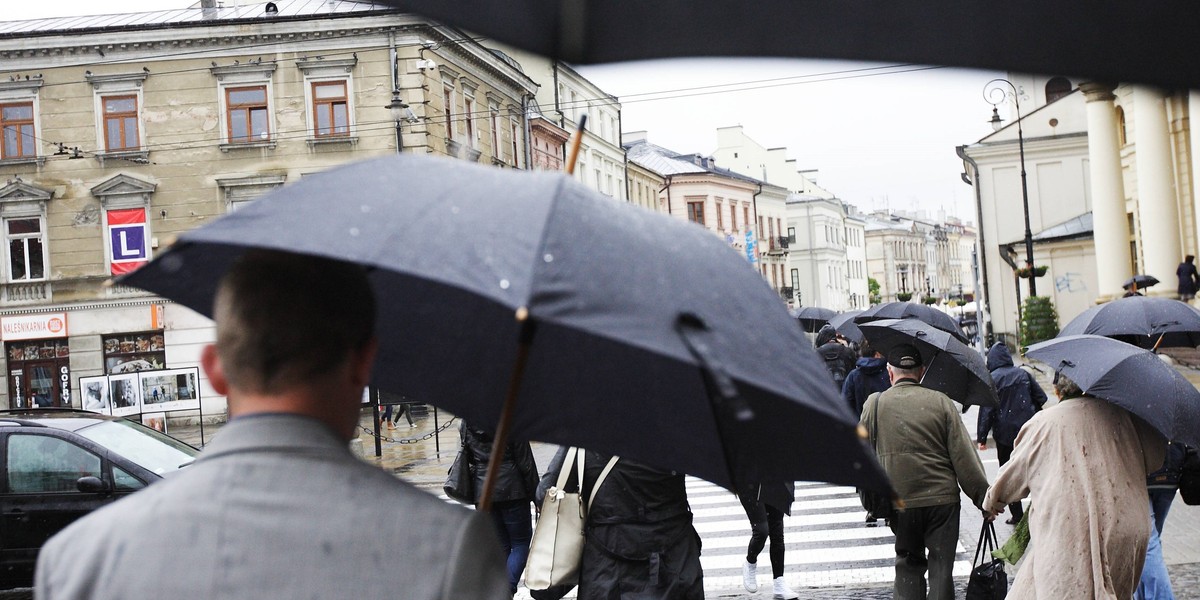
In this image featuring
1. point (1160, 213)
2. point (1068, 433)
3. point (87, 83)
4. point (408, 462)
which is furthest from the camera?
point (87, 83)

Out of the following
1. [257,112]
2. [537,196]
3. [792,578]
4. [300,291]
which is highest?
[257,112]

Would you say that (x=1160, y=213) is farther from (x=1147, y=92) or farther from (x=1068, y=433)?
(x=1147, y=92)

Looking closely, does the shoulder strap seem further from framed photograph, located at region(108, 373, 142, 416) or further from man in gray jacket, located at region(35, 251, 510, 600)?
framed photograph, located at region(108, 373, 142, 416)

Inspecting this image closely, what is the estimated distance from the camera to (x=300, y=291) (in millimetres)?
1960

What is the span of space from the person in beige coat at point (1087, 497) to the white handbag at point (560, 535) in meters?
2.33

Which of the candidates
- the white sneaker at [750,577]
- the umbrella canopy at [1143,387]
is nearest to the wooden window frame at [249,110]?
the white sneaker at [750,577]

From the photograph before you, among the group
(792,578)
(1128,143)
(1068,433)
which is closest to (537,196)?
(1068,433)

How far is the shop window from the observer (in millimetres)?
34719

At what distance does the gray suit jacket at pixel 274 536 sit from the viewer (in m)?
1.73

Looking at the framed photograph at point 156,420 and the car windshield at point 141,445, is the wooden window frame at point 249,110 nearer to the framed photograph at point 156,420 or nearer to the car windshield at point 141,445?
the framed photograph at point 156,420

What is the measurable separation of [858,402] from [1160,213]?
69.9 ft

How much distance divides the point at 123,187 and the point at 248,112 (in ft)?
14.5

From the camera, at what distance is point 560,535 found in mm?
6367

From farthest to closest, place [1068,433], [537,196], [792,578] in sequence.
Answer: [792,578] < [1068,433] < [537,196]
